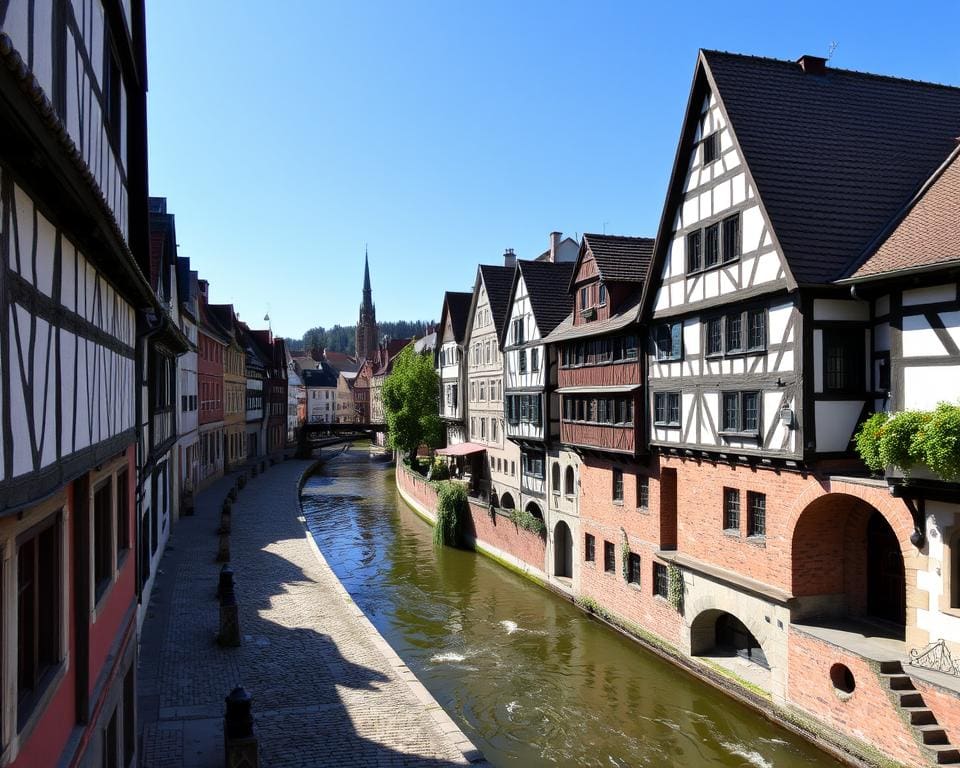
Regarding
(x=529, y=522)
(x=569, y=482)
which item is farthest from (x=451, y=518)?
(x=569, y=482)

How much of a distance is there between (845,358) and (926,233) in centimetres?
277

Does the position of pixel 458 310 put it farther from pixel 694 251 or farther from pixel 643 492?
pixel 694 251

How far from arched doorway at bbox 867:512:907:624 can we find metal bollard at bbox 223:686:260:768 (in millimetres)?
12200

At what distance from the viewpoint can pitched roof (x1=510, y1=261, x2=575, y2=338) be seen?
1181 inches

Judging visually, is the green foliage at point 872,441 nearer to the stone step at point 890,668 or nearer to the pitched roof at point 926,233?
the pitched roof at point 926,233

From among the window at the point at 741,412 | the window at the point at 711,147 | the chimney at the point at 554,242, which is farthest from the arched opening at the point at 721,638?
the chimney at the point at 554,242

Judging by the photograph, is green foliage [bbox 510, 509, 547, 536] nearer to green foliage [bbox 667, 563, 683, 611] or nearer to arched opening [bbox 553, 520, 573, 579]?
arched opening [bbox 553, 520, 573, 579]

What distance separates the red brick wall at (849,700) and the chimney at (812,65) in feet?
44.0

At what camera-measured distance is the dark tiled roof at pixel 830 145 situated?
1547 cm

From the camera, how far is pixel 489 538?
32.0 m

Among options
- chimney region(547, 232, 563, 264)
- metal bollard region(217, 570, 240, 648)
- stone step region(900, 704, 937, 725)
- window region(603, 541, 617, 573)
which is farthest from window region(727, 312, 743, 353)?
chimney region(547, 232, 563, 264)

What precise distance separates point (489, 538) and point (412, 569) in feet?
12.2

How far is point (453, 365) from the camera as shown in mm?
45531

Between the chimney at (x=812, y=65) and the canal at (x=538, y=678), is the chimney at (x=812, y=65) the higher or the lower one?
the higher one
